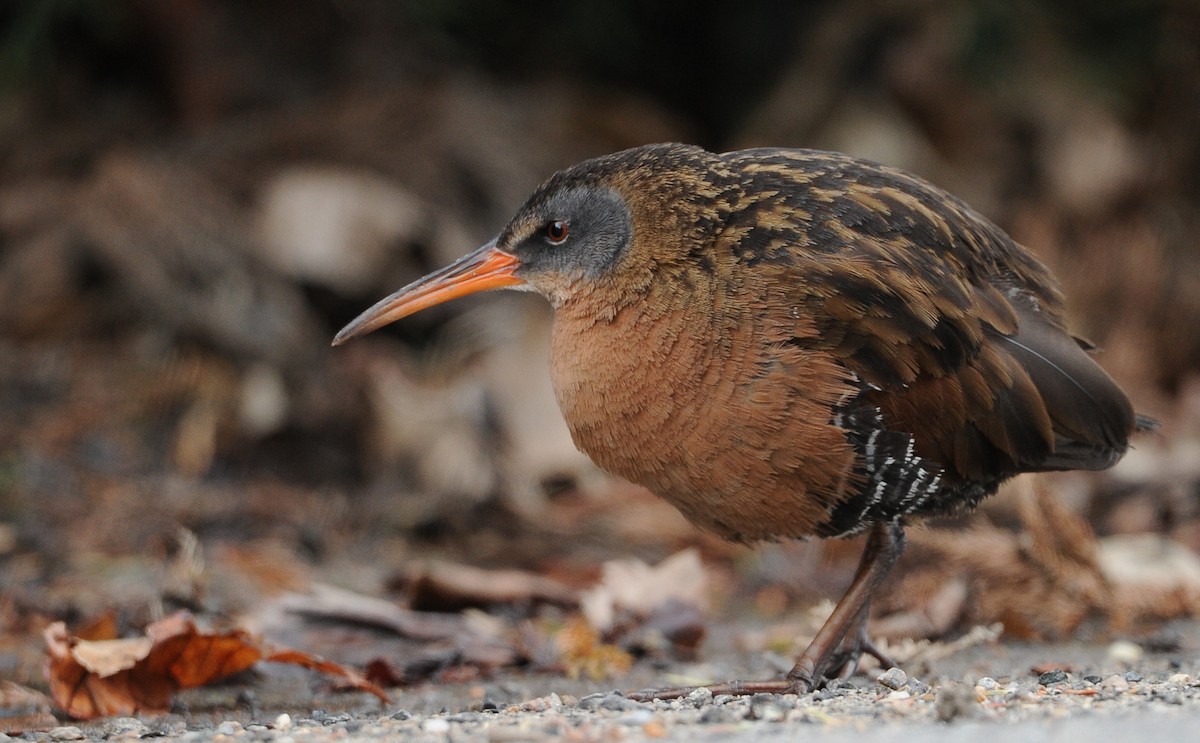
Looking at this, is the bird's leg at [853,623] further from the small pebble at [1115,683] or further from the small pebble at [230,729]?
the small pebble at [230,729]

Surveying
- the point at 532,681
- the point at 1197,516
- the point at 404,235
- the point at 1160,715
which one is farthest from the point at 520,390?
the point at 1160,715

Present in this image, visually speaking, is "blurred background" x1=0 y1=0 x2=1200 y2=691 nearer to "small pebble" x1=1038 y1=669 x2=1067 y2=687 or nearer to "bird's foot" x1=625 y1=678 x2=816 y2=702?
"small pebble" x1=1038 y1=669 x2=1067 y2=687

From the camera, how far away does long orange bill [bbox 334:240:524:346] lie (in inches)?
177

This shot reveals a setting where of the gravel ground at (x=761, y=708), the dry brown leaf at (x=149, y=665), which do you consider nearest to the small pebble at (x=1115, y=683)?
the gravel ground at (x=761, y=708)

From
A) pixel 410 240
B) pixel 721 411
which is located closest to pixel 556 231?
pixel 721 411

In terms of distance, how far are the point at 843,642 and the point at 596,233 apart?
4.78 feet

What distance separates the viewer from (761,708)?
10.2 feet

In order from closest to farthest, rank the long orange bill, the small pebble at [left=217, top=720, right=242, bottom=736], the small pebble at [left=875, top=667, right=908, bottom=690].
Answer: the small pebble at [left=217, top=720, right=242, bottom=736], the small pebble at [left=875, top=667, right=908, bottom=690], the long orange bill

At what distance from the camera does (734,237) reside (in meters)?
3.98

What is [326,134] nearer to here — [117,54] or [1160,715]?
[117,54]

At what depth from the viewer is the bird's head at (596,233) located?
4129 millimetres

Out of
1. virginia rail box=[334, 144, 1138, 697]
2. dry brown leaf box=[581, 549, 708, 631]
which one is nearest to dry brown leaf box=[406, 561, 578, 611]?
dry brown leaf box=[581, 549, 708, 631]

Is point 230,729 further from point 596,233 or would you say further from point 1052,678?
point 1052,678

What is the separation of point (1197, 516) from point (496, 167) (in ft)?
13.4
